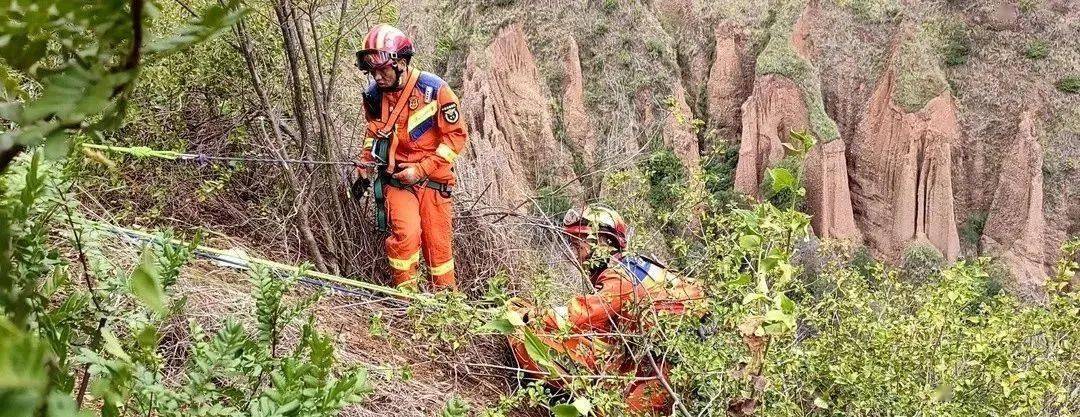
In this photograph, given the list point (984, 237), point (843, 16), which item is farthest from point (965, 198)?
point (843, 16)

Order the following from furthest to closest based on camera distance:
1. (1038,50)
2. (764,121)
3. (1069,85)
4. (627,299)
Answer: (1038,50) < (1069,85) < (764,121) < (627,299)

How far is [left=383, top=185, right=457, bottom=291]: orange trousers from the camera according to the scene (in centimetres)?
452

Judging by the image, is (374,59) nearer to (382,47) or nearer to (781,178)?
(382,47)

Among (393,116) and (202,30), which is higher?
(202,30)

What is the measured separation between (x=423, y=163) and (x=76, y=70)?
4.20 meters

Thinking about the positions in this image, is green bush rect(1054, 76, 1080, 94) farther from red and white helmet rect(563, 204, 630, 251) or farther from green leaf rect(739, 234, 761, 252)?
green leaf rect(739, 234, 761, 252)

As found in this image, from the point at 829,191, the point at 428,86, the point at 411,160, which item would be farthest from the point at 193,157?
the point at 829,191

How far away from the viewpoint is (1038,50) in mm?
31641

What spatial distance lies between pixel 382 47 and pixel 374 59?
9cm

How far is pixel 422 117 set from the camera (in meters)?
4.74

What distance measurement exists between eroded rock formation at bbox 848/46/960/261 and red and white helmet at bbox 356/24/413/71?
29.3m

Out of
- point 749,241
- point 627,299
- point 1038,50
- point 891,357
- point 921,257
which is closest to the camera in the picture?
point 749,241

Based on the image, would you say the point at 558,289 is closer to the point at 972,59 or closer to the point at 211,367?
the point at 211,367

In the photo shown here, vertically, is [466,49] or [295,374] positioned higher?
[466,49]
